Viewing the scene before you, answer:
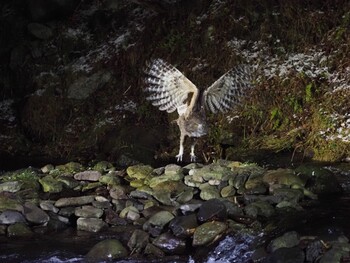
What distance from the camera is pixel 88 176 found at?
26.6 ft

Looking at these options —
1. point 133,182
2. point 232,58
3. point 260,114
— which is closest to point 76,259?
point 133,182

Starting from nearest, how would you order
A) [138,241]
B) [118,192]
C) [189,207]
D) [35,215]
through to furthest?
[138,241] < [189,207] < [35,215] < [118,192]

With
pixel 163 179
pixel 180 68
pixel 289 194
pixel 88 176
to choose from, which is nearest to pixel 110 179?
pixel 88 176

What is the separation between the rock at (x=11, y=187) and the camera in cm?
764

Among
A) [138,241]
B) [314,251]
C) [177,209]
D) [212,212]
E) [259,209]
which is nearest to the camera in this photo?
[314,251]

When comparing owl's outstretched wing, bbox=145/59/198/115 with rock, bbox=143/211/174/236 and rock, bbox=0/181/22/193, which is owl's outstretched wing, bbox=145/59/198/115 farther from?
rock, bbox=0/181/22/193

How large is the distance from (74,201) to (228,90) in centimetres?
235

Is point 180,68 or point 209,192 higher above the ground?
point 180,68

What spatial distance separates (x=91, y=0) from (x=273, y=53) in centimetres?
474

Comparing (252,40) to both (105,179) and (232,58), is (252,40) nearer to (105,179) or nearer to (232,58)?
(232,58)

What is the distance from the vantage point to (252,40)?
1062 centimetres

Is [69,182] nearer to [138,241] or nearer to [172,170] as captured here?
[172,170]

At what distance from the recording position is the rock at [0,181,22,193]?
7.64 metres

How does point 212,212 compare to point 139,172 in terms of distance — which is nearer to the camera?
point 212,212
